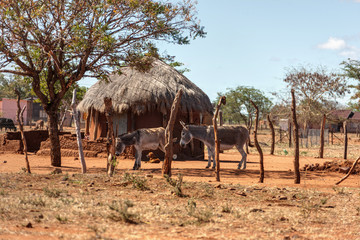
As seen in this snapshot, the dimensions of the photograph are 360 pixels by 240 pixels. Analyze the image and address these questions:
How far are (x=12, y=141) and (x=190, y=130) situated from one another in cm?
925

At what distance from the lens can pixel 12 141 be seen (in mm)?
20078

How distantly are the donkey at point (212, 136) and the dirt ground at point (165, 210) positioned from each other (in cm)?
501

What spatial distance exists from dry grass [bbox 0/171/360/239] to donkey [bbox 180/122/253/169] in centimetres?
535

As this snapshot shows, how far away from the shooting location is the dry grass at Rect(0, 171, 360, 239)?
584 centimetres

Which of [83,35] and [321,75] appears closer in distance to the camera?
[83,35]

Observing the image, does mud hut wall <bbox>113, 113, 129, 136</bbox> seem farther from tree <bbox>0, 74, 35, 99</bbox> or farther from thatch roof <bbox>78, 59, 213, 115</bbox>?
tree <bbox>0, 74, 35, 99</bbox>

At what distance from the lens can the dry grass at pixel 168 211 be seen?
5836 mm

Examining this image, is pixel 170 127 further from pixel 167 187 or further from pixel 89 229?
pixel 89 229

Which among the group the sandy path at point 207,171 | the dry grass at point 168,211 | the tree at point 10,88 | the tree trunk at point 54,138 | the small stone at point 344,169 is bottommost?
the dry grass at point 168,211

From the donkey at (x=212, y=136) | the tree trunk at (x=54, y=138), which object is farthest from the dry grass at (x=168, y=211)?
the donkey at (x=212, y=136)

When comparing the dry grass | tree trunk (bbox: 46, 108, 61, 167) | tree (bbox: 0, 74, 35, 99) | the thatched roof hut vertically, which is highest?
tree (bbox: 0, 74, 35, 99)

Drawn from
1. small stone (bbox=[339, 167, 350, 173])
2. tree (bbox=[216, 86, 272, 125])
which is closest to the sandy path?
small stone (bbox=[339, 167, 350, 173])

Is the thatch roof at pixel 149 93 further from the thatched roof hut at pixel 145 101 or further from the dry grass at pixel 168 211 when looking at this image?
the dry grass at pixel 168 211

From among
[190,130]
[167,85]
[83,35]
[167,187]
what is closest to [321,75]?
[167,85]
